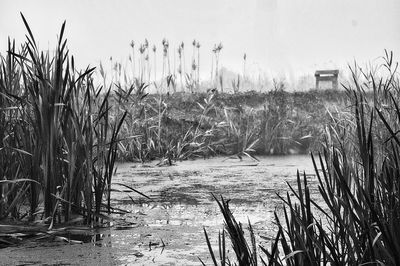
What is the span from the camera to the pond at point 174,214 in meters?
2.24

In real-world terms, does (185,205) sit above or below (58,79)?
below

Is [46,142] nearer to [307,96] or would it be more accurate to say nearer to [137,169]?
[137,169]

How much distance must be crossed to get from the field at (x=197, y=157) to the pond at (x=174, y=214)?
5 cm

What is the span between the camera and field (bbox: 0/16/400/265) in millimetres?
1505

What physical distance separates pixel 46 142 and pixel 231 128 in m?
3.92

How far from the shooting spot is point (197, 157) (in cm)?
638

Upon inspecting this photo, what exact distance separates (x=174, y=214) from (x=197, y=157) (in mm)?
3293

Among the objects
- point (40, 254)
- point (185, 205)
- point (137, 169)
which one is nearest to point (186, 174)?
point (137, 169)

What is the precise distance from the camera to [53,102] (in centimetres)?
271

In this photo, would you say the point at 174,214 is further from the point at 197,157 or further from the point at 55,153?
the point at 197,157

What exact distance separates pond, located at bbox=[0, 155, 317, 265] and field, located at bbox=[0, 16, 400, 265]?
5 centimetres

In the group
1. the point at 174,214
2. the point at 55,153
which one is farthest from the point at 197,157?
the point at 55,153

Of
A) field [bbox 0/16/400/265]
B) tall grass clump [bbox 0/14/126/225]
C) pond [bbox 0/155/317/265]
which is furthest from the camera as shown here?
tall grass clump [bbox 0/14/126/225]

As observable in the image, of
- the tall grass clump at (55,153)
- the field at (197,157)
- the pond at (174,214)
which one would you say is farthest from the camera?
the tall grass clump at (55,153)
